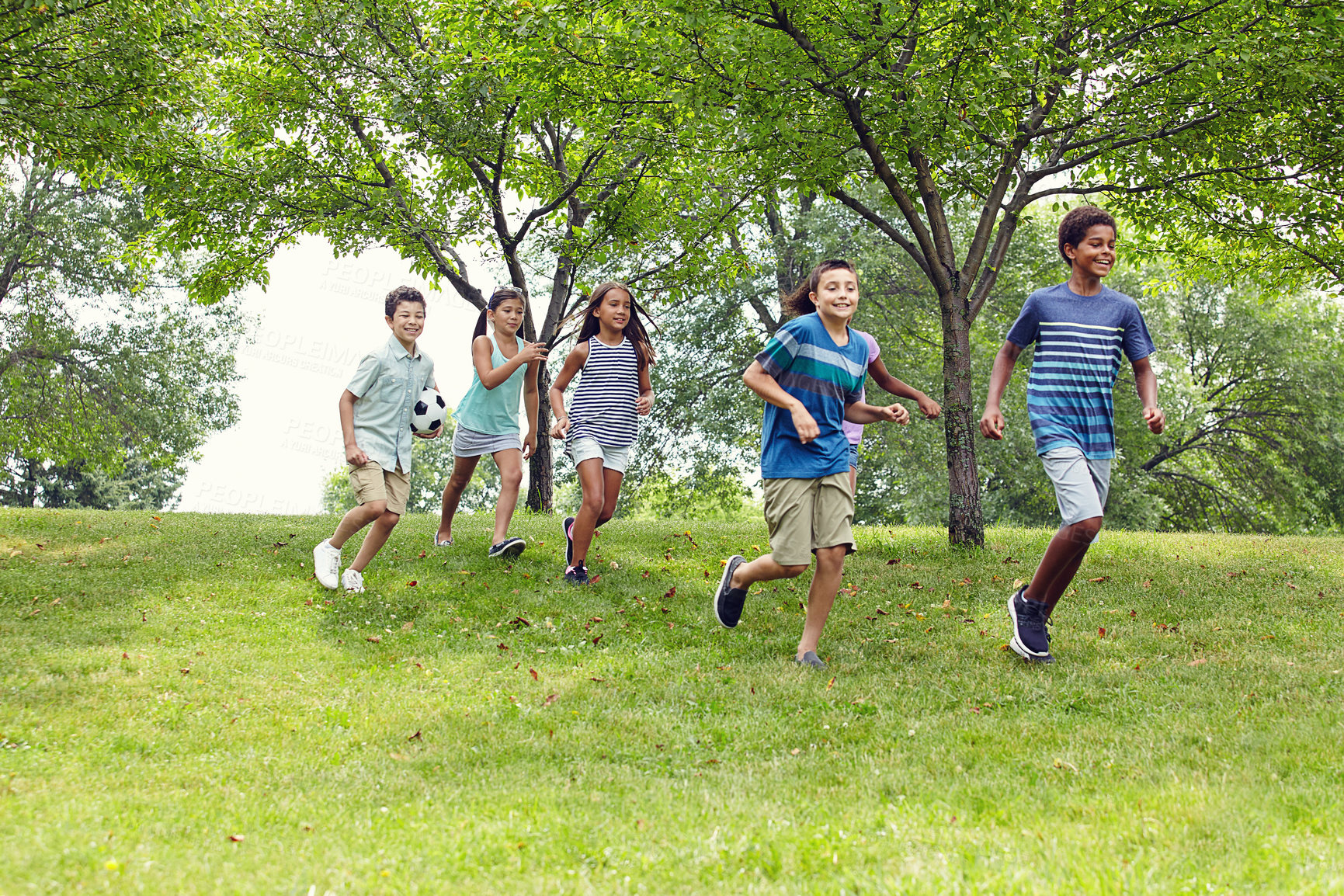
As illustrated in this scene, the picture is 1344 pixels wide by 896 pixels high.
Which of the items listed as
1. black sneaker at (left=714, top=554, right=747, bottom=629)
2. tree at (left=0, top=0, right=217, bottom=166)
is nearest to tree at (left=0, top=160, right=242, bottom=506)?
tree at (left=0, top=0, right=217, bottom=166)

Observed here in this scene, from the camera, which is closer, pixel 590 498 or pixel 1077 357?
pixel 1077 357

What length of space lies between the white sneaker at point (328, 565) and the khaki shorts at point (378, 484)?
2.74ft

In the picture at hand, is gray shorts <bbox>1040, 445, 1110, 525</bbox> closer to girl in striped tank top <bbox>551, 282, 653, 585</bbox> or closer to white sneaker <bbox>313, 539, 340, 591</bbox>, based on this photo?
girl in striped tank top <bbox>551, 282, 653, 585</bbox>

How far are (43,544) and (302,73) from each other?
8168mm

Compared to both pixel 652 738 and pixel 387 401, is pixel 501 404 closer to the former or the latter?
pixel 387 401

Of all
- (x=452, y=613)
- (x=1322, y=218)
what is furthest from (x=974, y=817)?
(x=1322, y=218)

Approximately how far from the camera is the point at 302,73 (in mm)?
14859

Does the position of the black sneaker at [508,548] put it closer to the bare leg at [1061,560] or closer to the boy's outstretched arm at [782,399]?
the boy's outstretched arm at [782,399]

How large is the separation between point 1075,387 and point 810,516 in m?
1.77

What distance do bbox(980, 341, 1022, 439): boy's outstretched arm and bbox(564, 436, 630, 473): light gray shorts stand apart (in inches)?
122

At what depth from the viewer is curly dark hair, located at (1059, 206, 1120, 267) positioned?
580cm

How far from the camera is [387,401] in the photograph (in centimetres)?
767

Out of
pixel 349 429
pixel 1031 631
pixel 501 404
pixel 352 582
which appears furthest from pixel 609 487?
pixel 1031 631

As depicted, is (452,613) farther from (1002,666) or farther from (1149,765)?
(1149,765)
